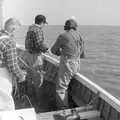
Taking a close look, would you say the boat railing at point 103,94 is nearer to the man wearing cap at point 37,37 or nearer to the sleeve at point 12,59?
the man wearing cap at point 37,37

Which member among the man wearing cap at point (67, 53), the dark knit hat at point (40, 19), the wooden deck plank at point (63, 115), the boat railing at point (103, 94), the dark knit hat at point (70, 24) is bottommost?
the wooden deck plank at point (63, 115)

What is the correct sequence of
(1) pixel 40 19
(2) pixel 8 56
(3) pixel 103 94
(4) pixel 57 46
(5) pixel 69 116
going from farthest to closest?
(1) pixel 40 19 < (4) pixel 57 46 < (3) pixel 103 94 < (5) pixel 69 116 < (2) pixel 8 56

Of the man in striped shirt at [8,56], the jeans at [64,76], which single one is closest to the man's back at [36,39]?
the jeans at [64,76]

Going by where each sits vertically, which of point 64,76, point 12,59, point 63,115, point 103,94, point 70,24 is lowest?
point 63,115

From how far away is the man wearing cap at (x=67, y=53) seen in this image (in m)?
5.10

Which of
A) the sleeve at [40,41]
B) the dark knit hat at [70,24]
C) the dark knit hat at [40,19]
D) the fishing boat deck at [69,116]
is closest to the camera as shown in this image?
the fishing boat deck at [69,116]

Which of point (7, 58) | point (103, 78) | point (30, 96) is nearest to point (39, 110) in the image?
point (30, 96)

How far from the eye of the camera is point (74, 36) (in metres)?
5.16

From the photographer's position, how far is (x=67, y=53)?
16.8 ft

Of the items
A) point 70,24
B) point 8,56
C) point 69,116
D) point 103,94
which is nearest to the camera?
point 8,56

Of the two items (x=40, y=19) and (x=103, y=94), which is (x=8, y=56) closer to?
(x=103, y=94)

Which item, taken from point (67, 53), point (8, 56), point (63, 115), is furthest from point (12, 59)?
point (67, 53)

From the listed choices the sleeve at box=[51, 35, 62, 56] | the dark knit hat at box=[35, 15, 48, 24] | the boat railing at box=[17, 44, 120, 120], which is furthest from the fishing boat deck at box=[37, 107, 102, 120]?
the dark knit hat at box=[35, 15, 48, 24]

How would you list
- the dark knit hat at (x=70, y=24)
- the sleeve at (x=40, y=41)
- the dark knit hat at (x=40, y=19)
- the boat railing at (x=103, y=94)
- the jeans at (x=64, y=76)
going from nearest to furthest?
the boat railing at (x=103, y=94)
the dark knit hat at (x=70, y=24)
the jeans at (x=64, y=76)
the dark knit hat at (x=40, y=19)
the sleeve at (x=40, y=41)
